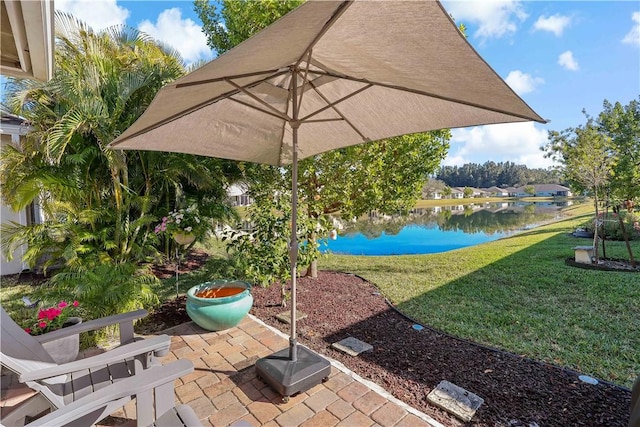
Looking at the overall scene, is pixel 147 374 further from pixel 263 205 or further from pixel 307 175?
pixel 307 175

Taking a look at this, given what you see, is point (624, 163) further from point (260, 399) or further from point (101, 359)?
point (101, 359)

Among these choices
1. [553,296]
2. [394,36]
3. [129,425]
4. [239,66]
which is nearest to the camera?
[394,36]

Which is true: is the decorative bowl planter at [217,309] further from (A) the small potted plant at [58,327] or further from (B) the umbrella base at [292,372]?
(A) the small potted plant at [58,327]

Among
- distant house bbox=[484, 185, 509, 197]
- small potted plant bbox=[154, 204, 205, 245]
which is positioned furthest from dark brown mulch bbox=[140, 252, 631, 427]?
distant house bbox=[484, 185, 509, 197]

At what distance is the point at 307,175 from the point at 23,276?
21.5ft

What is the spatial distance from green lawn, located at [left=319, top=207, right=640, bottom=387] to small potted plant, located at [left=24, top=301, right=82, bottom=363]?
3696 mm

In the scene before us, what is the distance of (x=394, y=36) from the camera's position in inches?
56.8

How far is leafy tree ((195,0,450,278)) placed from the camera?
515 cm

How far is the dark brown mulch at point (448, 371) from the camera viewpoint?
7.30 ft

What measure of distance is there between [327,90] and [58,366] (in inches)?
108

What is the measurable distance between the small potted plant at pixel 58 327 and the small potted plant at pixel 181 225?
1.80 meters

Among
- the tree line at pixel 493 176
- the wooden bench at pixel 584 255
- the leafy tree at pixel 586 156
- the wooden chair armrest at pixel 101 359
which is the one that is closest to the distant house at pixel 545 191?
the tree line at pixel 493 176

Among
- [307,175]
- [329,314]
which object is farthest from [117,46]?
[329,314]

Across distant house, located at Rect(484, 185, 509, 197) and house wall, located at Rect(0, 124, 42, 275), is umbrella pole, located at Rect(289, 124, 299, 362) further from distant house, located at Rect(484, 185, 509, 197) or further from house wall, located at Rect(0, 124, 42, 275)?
distant house, located at Rect(484, 185, 509, 197)
